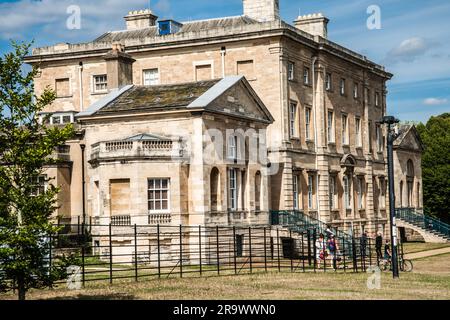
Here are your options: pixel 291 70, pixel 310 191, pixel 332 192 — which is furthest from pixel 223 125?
pixel 332 192

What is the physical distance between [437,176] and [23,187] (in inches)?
2531

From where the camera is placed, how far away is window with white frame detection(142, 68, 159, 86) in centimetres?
5734

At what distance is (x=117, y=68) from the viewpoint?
4791 cm

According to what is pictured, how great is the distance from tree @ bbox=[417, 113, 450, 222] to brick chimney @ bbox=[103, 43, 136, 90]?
4204 cm

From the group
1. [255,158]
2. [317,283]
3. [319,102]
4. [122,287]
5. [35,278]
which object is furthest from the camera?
[319,102]

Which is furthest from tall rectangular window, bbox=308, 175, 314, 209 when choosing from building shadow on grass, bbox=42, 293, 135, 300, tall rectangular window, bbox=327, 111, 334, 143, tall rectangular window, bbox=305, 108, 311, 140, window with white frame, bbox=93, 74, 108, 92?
building shadow on grass, bbox=42, 293, 135, 300

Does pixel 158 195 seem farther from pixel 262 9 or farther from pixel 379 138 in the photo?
pixel 379 138

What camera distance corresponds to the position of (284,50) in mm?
53562

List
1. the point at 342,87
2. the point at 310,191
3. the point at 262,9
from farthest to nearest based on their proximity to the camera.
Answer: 1. the point at 342,87
2. the point at 262,9
3. the point at 310,191

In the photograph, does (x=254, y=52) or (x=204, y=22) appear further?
(x=204, y=22)
